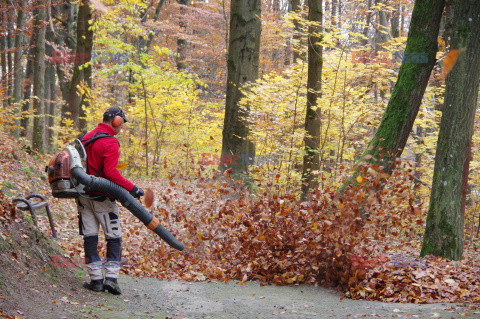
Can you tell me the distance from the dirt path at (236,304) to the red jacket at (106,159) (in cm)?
134

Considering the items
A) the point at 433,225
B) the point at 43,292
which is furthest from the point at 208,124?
the point at 43,292

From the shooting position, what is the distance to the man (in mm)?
4703

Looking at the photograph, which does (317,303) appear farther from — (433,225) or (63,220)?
(63,220)

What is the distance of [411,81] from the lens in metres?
6.91

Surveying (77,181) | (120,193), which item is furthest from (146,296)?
(77,181)

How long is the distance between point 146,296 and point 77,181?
1.70 metres

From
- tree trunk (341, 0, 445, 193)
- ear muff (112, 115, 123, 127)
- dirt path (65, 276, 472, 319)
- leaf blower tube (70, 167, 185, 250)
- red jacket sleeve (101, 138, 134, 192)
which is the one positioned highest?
tree trunk (341, 0, 445, 193)

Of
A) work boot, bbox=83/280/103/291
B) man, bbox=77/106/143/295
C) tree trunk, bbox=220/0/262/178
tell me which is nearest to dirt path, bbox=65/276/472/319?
work boot, bbox=83/280/103/291

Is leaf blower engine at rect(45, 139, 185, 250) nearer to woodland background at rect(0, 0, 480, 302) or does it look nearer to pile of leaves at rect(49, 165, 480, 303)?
woodland background at rect(0, 0, 480, 302)

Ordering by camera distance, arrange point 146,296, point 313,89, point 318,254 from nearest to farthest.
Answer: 1. point 146,296
2. point 318,254
3. point 313,89

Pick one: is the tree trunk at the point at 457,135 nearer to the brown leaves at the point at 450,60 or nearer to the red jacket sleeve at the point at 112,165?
the brown leaves at the point at 450,60

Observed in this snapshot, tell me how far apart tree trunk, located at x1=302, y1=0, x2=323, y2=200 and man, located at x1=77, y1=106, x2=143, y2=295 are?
212 inches

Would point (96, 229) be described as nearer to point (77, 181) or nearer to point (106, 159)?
point (77, 181)

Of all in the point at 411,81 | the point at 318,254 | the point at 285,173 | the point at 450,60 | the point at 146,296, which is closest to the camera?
the point at 146,296
